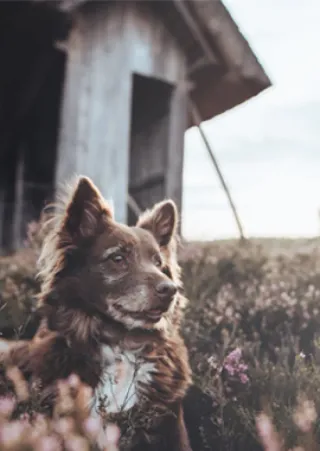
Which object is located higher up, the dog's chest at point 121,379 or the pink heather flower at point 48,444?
the dog's chest at point 121,379

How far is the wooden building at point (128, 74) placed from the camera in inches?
165

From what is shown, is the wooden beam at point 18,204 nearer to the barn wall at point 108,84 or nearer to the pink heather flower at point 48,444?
the barn wall at point 108,84

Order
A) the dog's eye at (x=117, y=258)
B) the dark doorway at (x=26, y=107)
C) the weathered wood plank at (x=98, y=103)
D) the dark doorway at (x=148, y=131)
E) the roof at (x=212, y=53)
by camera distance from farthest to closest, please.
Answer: the dark doorway at (x=148, y=131), the weathered wood plank at (x=98, y=103), the dark doorway at (x=26, y=107), the roof at (x=212, y=53), the dog's eye at (x=117, y=258)

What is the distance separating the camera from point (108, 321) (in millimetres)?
2330

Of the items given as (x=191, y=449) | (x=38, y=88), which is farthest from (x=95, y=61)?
(x=191, y=449)

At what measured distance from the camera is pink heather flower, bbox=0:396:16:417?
216 cm

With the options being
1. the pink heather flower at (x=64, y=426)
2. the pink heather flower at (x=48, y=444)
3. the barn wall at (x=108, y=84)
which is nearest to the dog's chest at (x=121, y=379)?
the pink heather flower at (x=64, y=426)

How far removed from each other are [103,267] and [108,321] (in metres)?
0.18

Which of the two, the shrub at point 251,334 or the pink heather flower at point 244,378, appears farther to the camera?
the pink heather flower at point 244,378

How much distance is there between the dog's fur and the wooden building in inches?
57.7

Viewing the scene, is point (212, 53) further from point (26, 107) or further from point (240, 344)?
point (240, 344)

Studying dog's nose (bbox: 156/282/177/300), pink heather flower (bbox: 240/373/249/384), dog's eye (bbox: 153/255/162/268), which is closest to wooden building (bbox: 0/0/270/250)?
dog's eye (bbox: 153/255/162/268)

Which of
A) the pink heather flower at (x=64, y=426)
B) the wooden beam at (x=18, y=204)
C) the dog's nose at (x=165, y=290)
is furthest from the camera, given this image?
the wooden beam at (x=18, y=204)

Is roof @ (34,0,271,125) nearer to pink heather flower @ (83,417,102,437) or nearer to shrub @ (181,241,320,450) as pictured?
shrub @ (181,241,320,450)
